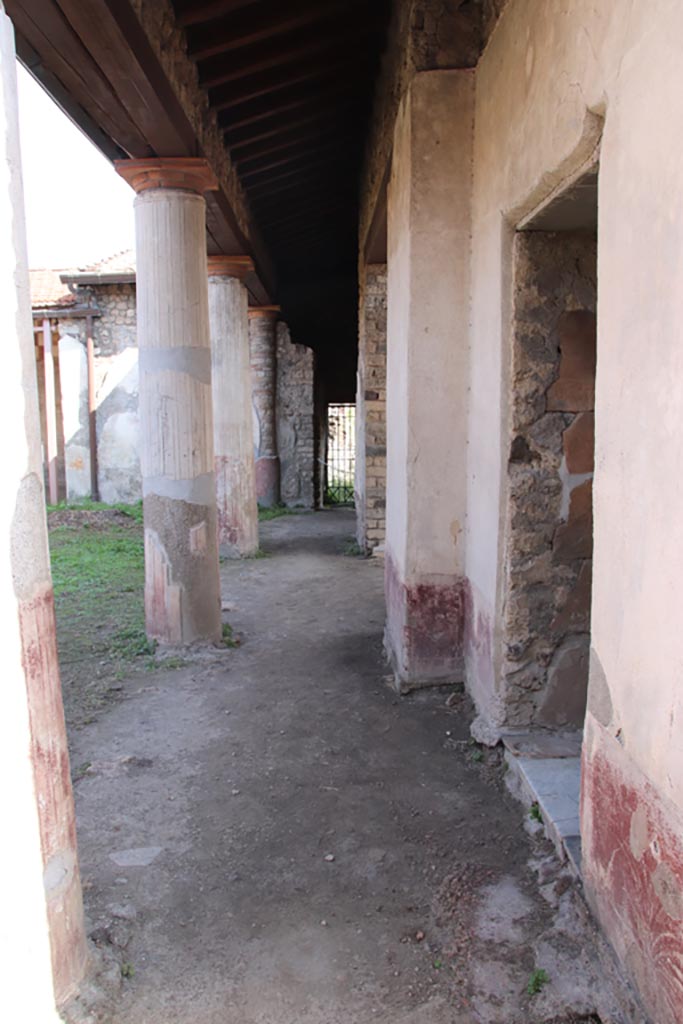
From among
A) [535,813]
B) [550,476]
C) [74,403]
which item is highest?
[74,403]

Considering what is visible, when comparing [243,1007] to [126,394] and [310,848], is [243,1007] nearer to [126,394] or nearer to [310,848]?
[310,848]

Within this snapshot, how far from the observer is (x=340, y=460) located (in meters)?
19.0

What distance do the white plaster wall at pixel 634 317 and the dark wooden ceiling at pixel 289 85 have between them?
7.88 ft

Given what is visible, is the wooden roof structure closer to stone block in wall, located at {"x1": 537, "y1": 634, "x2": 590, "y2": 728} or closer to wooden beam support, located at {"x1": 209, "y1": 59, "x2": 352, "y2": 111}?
wooden beam support, located at {"x1": 209, "y1": 59, "x2": 352, "y2": 111}

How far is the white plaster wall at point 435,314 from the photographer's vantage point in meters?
4.00

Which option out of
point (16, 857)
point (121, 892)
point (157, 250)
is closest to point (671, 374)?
point (16, 857)

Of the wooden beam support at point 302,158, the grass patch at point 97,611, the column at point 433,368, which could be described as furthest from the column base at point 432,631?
the wooden beam support at point 302,158

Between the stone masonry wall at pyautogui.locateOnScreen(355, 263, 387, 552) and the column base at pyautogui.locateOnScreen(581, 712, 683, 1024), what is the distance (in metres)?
6.54

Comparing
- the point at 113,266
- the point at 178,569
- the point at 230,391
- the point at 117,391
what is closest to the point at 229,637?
the point at 178,569

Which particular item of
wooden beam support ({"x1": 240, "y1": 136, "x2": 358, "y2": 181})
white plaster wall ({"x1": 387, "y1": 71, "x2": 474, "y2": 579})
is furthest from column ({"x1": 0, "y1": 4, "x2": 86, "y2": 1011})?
wooden beam support ({"x1": 240, "y1": 136, "x2": 358, "y2": 181})

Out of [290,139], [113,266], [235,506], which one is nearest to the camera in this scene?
[290,139]

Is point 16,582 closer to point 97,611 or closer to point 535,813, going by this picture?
point 535,813

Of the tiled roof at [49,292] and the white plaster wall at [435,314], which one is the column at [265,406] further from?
the white plaster wall at [435,314]

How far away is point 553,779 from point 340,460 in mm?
16180
